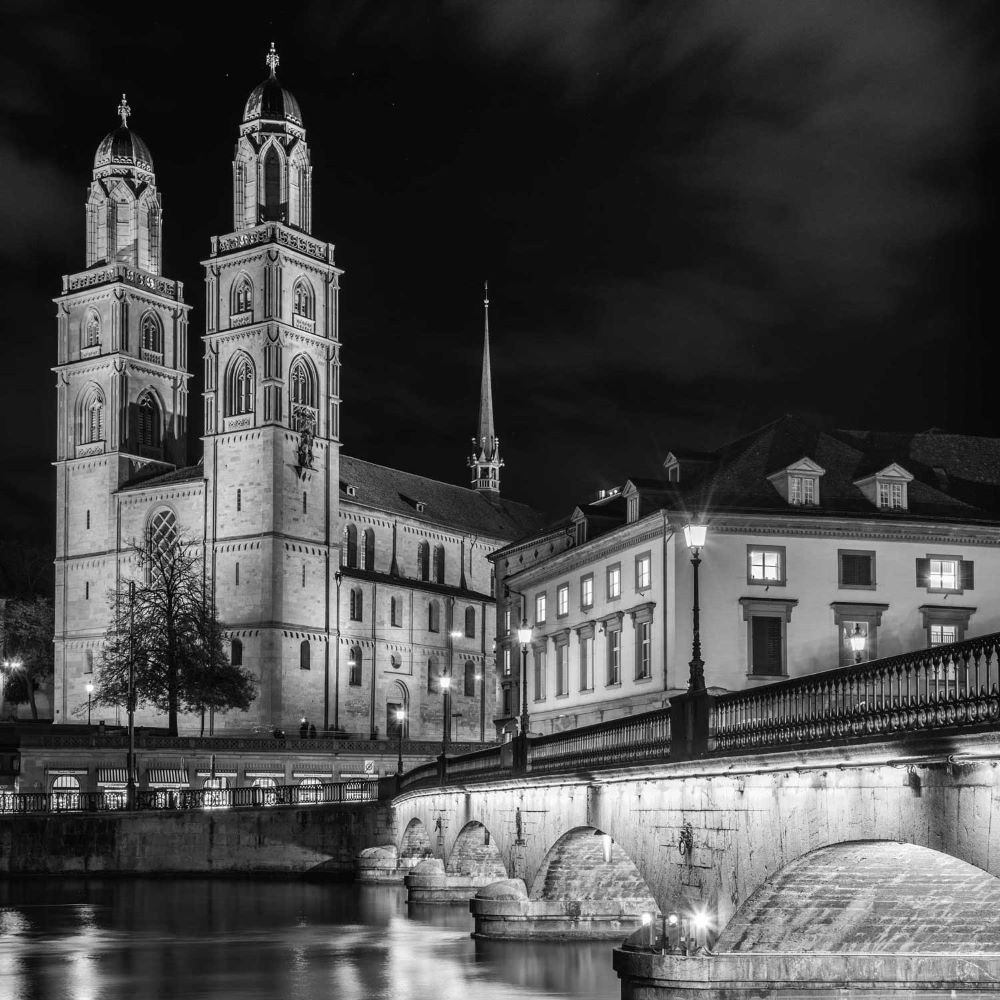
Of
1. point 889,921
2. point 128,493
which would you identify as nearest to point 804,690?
point 889,921

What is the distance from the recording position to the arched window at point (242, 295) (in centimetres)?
11288

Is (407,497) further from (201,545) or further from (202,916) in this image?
(202,916)

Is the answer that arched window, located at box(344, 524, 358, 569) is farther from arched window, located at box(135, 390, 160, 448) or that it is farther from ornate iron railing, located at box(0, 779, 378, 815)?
ornate iron railing, located at box(0, 779, 378, 815)

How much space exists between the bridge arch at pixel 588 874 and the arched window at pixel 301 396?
238 feet

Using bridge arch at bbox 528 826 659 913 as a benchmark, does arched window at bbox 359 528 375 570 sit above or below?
above

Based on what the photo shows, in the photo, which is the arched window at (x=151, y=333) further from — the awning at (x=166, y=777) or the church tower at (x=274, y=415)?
the awning at (x=166, y=777)

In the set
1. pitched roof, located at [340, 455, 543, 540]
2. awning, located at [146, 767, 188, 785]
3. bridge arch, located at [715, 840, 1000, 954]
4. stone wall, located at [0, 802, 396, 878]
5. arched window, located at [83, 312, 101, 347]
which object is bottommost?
stone wall, located at [0, 802, 396, 878]

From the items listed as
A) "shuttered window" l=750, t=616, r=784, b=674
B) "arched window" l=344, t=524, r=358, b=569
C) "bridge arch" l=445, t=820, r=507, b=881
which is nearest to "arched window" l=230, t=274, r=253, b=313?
"arched window" l=344, t=524, r=358, b=569

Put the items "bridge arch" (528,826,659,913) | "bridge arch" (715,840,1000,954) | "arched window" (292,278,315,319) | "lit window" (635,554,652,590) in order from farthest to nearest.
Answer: "arched window" (292,278,315,319), "lit window" (635,554,652,590), "bridge arch" (528,826,659,913), "bridge arch" (715,840,1000,954)

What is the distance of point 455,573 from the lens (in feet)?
439

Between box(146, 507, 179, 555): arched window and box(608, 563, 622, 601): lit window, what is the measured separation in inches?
2120

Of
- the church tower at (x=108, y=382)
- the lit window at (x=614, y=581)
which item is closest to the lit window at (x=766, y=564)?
the lit window at (x=614, y=581)

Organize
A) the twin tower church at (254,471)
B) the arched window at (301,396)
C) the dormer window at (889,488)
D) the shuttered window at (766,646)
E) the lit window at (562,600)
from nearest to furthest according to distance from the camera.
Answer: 1. the shuttered window at (766,646)
2. the dormer window at (889,488)
3. the lit window at (562,600)
4. the twin tower church at (254,471)
5. the arched window at (301,396)

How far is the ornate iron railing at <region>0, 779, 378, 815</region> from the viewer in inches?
2864
